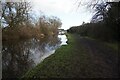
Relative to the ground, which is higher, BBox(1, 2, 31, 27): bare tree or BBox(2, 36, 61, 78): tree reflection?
BBox(1, 2, 31, 27): bare tree

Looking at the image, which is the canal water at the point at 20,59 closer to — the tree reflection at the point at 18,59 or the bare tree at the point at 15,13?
the tree reflection at the point at 18,59

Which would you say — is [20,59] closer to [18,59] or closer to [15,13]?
[18,59]

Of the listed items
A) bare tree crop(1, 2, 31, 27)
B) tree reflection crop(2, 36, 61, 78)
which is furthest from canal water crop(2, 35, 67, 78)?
bare tree crop(1, 2, 31, 27)

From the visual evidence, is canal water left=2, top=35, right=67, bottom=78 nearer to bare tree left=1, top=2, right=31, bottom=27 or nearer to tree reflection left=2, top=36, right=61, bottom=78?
tree reflection left=2, top=36, right=61, bottom=78

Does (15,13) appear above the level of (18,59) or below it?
above

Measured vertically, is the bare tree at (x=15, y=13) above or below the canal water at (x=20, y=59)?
above

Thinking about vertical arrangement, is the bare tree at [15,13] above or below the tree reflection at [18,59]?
above

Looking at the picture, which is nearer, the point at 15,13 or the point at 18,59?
the point at 18,59

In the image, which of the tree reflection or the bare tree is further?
the bare tree

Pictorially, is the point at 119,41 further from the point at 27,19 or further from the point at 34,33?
the point at 34,33

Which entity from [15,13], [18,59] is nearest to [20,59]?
[18,59]

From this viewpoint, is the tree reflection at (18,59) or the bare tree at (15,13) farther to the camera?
the bare tree at (15,13)

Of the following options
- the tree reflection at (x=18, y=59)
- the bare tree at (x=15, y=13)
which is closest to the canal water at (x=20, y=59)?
the tree reflection at (x=18, y=59)

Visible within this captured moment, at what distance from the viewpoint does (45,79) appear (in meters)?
7.76
